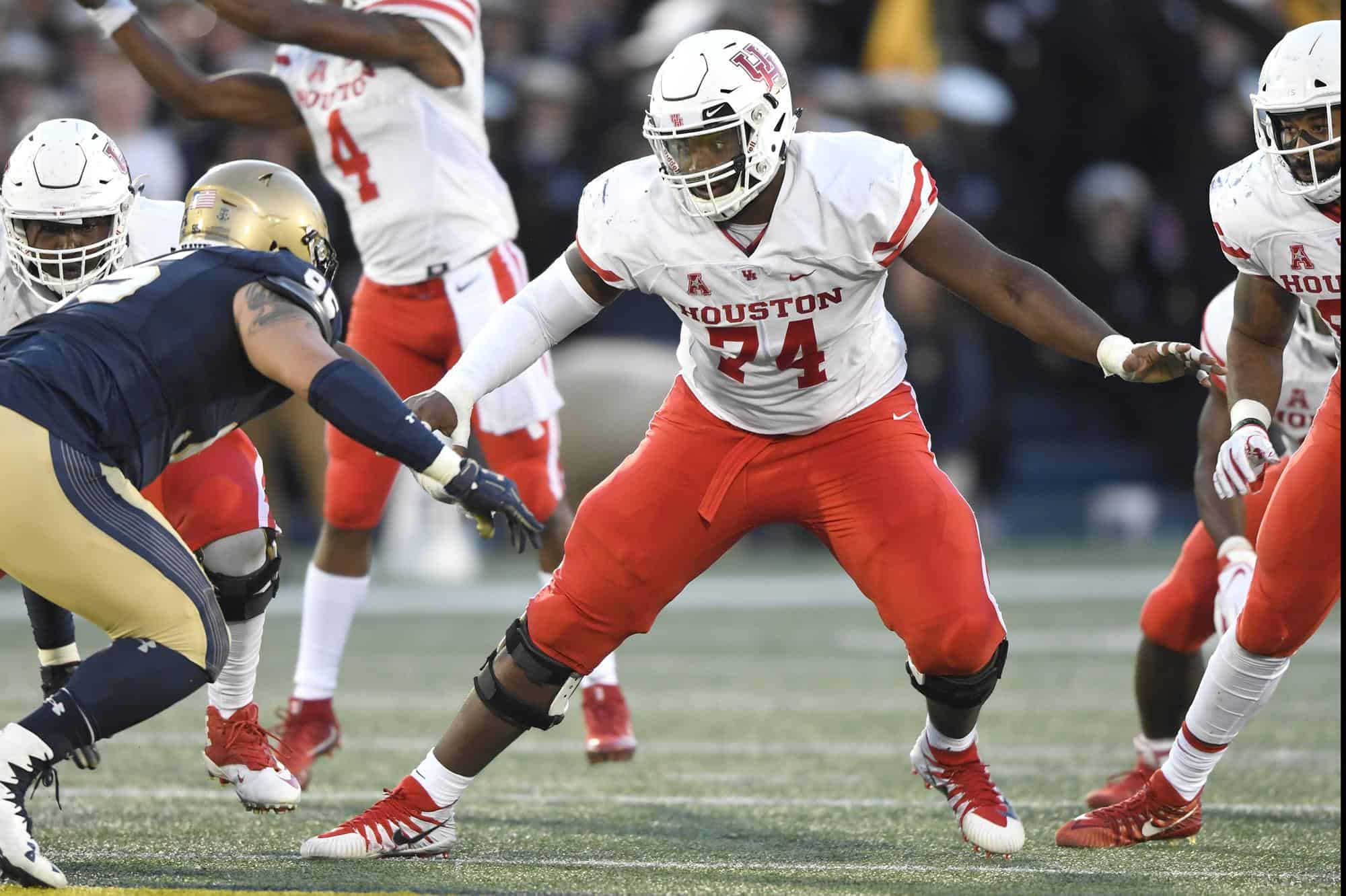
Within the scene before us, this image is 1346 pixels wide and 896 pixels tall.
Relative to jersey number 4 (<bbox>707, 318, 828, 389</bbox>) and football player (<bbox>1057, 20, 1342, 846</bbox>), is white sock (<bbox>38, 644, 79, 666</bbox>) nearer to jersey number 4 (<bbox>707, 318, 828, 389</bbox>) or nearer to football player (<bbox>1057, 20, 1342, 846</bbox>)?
jersey number 4 (<bbox>707, 318, 828, 389</bbox>)

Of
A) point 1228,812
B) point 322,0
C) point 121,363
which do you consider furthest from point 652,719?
point 121,363

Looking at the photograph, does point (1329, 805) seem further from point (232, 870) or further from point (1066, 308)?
point (232, 870)

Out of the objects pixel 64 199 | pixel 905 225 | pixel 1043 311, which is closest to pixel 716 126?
pixel 905 225

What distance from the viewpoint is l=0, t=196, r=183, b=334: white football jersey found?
13.8 feet

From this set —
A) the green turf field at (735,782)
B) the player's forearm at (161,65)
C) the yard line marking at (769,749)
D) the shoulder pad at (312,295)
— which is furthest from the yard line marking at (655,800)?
the player's forearm at (161,65)

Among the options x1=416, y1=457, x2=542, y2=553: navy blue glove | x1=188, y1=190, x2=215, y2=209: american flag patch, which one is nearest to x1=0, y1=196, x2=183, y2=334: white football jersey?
x1=188, y1=190, x2=215, y2=209: american flag patch

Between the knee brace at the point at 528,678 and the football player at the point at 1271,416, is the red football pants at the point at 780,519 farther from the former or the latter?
the football player at the point at 1271,416

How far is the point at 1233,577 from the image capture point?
4.44m

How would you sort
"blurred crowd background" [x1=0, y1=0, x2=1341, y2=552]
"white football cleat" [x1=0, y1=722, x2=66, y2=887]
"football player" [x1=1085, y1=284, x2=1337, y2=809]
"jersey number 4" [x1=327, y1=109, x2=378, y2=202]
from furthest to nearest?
"blurred crowd background" [x1=0, y1=0, x2=1341, y2=552], "jersey number 4" [x1=327, y1=109, x2=378, y2=202], "football player" [x1=1085, y1=284, x2=1337, y2=809], "white football cleat" [x1=0, y1=722, x2=66, y2=887]

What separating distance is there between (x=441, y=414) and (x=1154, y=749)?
2182 millimetres

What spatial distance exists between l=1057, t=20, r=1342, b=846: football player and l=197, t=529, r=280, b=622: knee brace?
6.18 feet

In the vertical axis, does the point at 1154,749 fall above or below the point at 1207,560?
below

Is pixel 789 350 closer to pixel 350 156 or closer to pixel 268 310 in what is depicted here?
pixel 268 310

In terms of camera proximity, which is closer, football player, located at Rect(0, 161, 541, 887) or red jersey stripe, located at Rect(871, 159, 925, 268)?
football player, located at Rect(0, 161, 541, 887)
